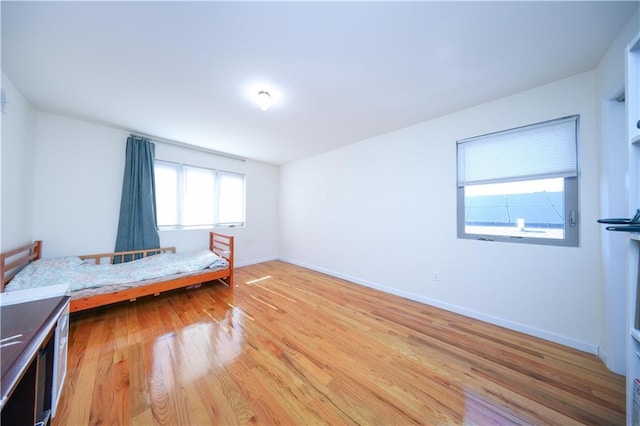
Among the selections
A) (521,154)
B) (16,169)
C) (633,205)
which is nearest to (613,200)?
(521,154)

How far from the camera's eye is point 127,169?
3.07 m

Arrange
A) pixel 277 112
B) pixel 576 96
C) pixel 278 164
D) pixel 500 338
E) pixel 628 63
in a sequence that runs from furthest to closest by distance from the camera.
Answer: pixel 278 164 → pixel 277 112 → pixel 500 338 → pixel 576 96 → pixel 628 63

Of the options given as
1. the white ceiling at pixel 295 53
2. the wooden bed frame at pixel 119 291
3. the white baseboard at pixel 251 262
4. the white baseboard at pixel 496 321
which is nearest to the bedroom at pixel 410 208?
the white baseboard at pixel 496 321

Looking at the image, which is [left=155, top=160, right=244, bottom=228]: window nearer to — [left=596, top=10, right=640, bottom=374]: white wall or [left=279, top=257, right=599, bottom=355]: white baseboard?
[left=279, top=257, right=599, bottom=355]: white baseboard

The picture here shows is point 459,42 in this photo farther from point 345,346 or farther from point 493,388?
point 345,346

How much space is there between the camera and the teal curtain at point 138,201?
306cm

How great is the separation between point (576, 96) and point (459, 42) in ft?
4.43

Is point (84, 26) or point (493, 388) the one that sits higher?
point (84, 26)

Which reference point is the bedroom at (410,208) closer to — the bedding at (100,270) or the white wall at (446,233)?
the white wall at (446,233)

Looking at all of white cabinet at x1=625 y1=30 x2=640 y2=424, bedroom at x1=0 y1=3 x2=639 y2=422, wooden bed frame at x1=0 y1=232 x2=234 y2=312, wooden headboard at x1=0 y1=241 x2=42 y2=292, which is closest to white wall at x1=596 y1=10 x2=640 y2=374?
bedroom at x1=0 y1=3 x2=639 y2=422

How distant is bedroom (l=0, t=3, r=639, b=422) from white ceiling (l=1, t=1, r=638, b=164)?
9.8 inches

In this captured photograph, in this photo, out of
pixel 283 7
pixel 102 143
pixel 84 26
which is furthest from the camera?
pixel 102 143

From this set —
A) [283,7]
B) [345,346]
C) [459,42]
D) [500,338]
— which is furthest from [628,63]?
[345,346]

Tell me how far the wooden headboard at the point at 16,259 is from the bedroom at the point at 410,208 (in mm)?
95
